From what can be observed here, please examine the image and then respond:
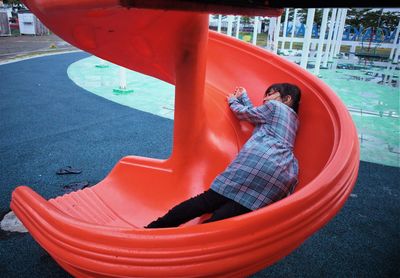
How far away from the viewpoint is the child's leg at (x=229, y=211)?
1.14 m

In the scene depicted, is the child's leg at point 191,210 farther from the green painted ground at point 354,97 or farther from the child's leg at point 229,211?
the green painted ground at point 354,97

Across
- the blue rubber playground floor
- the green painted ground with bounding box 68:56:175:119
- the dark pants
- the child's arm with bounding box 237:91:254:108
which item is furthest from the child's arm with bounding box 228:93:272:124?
the green painted ground with bounding box 68:56:175:119

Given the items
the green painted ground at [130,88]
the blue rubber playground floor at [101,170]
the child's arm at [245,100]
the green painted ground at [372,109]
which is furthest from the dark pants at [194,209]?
the green painted ground at [130,88]

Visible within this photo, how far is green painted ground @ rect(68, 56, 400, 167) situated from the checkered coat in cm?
134

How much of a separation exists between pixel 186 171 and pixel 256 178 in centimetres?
48

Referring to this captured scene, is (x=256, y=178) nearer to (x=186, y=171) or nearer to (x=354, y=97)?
(x=186, y=171)

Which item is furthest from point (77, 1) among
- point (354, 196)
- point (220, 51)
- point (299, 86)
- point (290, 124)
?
point (354, 196)

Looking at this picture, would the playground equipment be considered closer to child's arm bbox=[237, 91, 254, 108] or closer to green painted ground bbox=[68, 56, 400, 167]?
child's arm bbox=[237, 91, 254, 108]

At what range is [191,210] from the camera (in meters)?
1.22

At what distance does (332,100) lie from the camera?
1330mm

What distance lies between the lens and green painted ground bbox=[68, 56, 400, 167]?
2.71 m

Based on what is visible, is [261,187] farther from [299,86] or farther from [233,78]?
[233,78]

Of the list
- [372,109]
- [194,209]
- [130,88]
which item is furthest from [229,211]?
[130,88]

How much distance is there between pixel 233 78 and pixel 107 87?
9.85 feet
